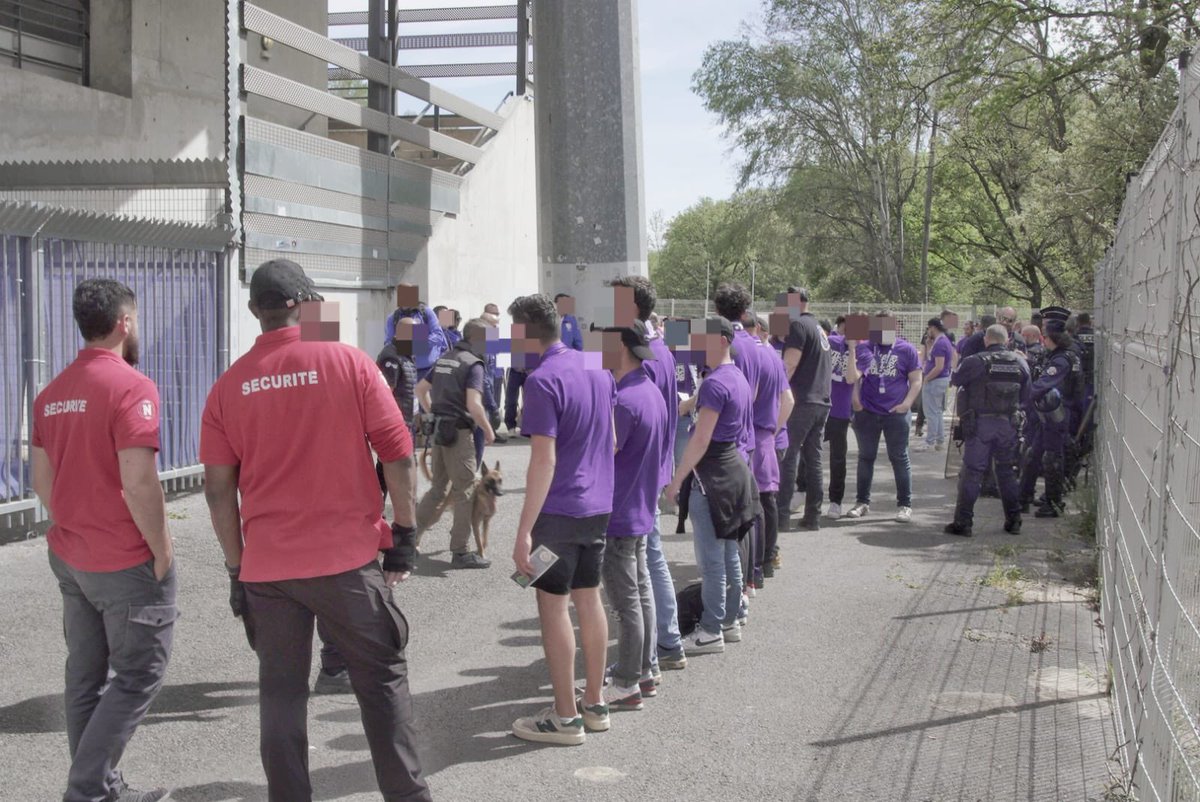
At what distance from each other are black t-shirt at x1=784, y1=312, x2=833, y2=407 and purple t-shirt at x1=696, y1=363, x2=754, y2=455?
10.7 feet

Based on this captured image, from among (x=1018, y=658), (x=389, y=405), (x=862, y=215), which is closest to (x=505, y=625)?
(x=1018, y=658)

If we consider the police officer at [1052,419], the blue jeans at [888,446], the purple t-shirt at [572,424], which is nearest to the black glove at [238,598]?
the purple t-shirt at [572,424]

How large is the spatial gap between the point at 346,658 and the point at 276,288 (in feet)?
4.21

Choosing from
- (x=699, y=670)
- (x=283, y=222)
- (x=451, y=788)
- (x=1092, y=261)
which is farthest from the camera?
(x=1092, y=261)

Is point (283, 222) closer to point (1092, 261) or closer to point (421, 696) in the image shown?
point (421, 696)

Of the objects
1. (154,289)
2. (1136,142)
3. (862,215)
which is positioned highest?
(862,215)

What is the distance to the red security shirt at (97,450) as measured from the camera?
13.6 ft

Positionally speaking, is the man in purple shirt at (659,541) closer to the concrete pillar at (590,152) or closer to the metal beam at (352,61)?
the concrete pillar at (590,152)

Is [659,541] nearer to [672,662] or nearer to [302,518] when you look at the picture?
[672,662]

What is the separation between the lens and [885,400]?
10.7 m

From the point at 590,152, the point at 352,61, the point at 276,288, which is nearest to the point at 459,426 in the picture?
the point at 590,152

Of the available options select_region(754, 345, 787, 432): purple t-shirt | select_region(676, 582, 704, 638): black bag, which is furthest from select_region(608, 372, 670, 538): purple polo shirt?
select_region(754, 345, 787, 432): purple t-shirt

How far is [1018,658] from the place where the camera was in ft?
21.6

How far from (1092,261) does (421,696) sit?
17412mm
